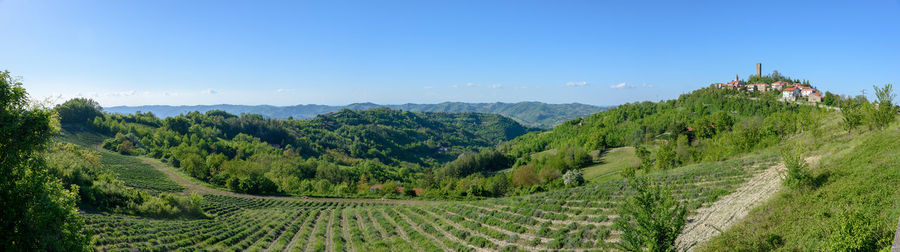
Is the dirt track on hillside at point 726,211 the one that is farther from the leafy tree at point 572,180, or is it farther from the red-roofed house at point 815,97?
the red-roofed house at point 815,97

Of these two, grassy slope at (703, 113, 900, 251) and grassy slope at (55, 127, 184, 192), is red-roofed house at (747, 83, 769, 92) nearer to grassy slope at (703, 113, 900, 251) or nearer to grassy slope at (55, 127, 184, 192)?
grassy slope at (703, 113, 900, 251)

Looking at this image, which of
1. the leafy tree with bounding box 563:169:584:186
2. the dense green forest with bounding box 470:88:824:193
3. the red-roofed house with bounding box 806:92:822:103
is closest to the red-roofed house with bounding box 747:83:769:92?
the dense green forest with bounding box 470:88:824:193

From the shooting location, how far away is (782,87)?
123m

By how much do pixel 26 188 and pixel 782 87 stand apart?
178516 mm

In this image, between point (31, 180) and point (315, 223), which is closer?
point (31, 180)

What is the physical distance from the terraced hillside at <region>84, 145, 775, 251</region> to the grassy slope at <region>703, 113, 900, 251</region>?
15.9 feet

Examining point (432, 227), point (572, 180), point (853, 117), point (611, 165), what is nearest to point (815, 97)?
point (611, 165)

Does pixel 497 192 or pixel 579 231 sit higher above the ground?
pixel 579 231

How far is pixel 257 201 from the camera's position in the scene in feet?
173

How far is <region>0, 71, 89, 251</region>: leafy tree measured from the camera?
1104 cm

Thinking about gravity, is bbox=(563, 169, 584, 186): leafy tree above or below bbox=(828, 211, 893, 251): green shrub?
below

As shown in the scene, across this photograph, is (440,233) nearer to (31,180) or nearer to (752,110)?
(31,180)

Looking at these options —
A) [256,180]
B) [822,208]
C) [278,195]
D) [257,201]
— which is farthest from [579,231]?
[256,180]

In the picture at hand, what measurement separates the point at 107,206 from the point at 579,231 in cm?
3808
